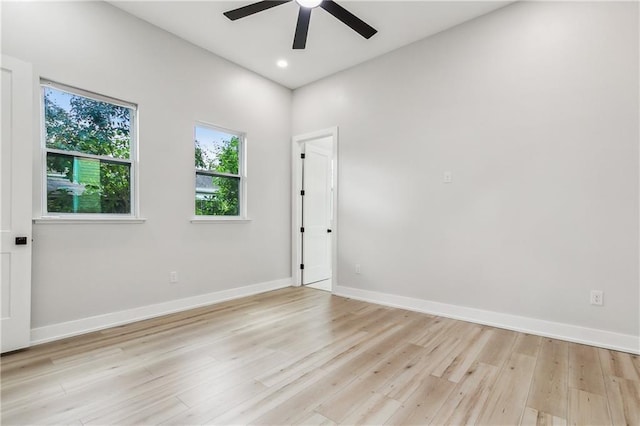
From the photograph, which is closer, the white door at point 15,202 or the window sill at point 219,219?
the white door at point 15,202

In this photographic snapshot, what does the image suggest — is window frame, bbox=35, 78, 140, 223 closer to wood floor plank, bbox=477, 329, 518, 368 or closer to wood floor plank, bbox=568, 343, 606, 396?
wood floor plank, bbox=477, 329, 518, 368

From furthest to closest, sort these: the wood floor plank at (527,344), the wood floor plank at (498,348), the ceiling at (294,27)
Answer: the ceiling at (294,27) → the wood floor plank at (527,344) → the wood floor plank at (498,348)

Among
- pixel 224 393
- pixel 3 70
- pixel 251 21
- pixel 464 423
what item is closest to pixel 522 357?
pixel 464 423

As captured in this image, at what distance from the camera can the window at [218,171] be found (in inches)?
157

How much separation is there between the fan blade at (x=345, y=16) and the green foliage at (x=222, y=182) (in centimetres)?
220

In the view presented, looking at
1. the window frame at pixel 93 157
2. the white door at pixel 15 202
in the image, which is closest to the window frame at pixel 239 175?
the window frame at pixel 93 157

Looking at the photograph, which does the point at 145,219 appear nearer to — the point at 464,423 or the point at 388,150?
the point at 388,150

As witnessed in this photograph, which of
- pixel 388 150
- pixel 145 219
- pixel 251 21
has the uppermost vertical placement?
pixel 251 21

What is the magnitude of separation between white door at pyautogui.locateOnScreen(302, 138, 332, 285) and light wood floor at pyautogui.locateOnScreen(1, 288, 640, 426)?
2013 mm

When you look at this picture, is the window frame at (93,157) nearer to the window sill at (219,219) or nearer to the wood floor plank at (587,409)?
the window sill at (219,219)

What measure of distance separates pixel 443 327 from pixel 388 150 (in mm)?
2168

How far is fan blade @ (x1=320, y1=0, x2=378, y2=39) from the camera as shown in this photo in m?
2.69

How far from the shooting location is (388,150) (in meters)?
4.02

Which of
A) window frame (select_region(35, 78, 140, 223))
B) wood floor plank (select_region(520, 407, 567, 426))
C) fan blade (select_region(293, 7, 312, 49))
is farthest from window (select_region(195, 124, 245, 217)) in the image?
wood floor plank (select_region(520, 407, 567, 426))
